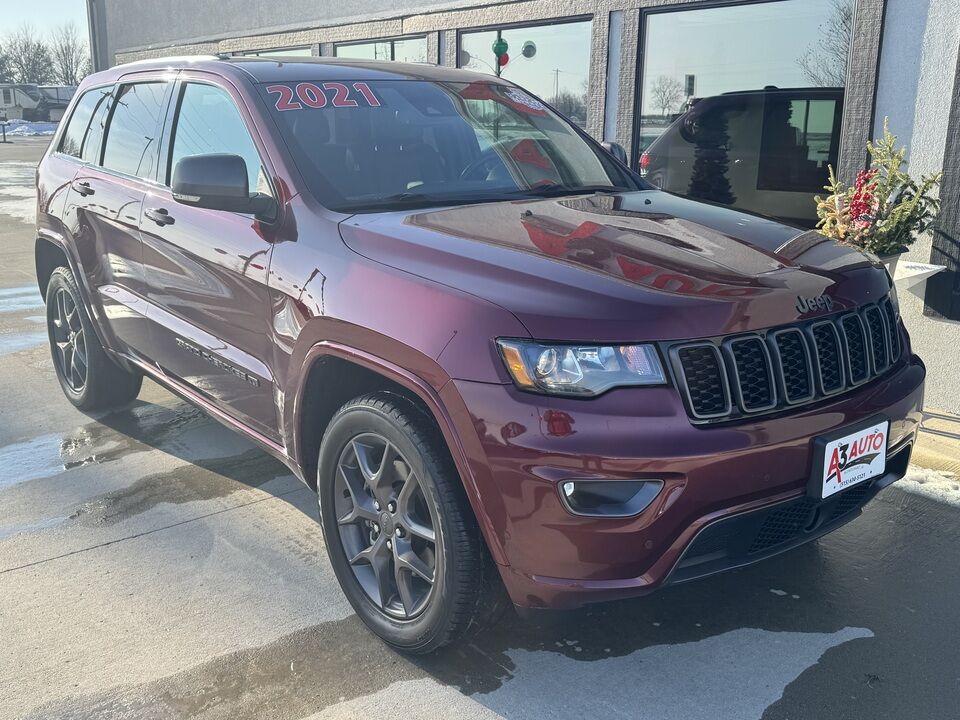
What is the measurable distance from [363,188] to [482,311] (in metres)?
1.08

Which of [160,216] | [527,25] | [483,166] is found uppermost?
[527,25]

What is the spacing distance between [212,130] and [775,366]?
2385mm

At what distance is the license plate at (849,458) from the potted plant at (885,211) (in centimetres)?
245

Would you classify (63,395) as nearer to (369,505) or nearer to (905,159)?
(369,505)

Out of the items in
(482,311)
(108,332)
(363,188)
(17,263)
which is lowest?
(17,263)

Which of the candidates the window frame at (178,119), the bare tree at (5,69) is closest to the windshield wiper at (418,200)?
the window frame at (178,119)

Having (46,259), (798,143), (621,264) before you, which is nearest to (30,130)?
(46,259)

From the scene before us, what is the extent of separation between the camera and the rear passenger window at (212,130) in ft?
11.0

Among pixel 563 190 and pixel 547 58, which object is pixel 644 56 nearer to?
pixel 547 58

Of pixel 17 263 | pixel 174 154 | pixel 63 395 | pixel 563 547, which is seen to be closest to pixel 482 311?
pixel 563 547

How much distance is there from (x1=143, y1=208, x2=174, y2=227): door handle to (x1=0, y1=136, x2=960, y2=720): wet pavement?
3.90 ft

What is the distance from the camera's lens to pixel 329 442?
2.87m

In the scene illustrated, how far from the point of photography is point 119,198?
4195 mm

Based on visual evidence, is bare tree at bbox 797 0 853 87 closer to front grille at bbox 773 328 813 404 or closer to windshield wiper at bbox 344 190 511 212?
windshield wiper at bbox 344 190 511 212
